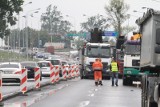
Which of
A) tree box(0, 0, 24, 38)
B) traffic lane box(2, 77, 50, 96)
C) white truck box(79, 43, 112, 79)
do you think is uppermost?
tree box(0, 0, 24, 38)

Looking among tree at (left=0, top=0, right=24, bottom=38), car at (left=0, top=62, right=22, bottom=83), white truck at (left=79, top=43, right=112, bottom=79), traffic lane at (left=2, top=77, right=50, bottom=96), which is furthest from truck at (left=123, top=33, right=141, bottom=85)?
Result: tree at (left=0, top=0, right=24, bottom=38)

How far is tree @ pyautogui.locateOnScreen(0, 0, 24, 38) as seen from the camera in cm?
9194

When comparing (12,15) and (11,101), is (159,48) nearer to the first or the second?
(11,101)

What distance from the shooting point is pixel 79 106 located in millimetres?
22000

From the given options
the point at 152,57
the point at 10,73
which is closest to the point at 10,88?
the point at 10,73

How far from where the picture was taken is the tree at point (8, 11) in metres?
91.9

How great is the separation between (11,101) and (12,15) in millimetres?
70046

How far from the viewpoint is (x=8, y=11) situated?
93688 millimetres

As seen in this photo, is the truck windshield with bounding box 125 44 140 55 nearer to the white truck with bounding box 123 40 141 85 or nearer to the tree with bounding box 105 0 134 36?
the white truck with bounding box 123 40 141 85

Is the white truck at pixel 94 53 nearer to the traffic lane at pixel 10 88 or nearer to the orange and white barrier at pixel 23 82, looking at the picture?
the traffic lane at pixel 10 88

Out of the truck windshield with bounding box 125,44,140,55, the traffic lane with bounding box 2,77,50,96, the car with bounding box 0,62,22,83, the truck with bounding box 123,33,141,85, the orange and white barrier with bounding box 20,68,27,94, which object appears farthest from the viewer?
the truck with bounding box 123,33,141,85

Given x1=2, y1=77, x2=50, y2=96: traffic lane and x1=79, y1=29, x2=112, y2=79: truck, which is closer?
x1=2, y1=77, x2=50, y2=96: traffic lane

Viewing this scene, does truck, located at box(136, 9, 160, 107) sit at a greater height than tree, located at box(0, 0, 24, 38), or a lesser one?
lesser

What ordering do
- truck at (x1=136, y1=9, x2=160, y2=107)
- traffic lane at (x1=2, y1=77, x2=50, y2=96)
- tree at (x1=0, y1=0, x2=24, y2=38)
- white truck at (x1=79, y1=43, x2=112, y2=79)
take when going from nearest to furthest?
truck at (x1=136, y1=9, x2=160, y2=107) < traffic lane at (x1=2, y1=77, x2=50, y2=96) < white truck at (x1=79, y1=43, x2=112, y2=79) < tree at (x1=0, y1=0, x2=24, y2=38)
